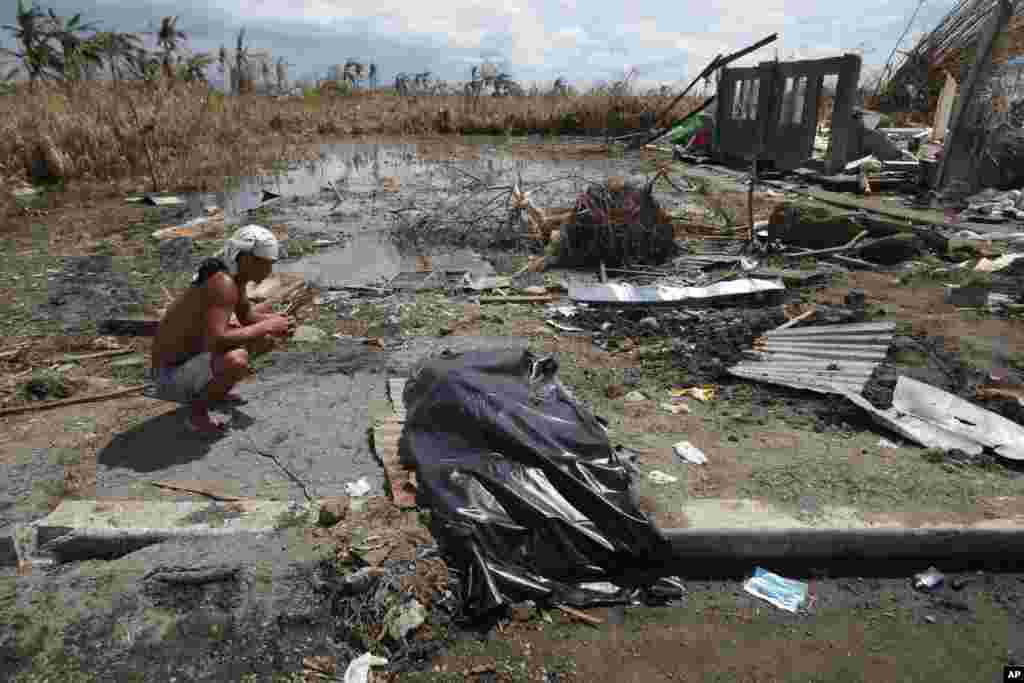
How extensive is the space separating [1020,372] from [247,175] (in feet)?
42.3

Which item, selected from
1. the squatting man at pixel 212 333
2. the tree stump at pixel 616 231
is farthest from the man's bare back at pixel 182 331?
the tree stump at pixel 616 231

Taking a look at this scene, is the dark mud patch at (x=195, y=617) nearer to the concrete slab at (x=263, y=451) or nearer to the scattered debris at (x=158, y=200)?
the concrete slab at (x=263, y=451)

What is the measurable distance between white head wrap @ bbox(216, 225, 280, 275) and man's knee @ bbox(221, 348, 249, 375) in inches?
17.1

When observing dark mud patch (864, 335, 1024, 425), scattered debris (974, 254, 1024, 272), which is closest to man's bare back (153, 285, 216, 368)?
dark mud patch (864, 335, 1024, 425)

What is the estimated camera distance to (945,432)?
3.54 metres

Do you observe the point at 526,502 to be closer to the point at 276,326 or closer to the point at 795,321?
the point at 276,326

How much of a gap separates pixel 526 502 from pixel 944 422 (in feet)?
8.80

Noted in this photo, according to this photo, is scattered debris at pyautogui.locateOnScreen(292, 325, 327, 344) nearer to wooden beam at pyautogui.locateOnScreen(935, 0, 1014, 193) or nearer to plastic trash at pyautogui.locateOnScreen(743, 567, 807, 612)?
plastic trash at pyautogui.locateOnScreen(743, 567, 807, 612)

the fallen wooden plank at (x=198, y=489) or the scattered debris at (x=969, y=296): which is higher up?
the scattered debris at (x=969, y=296)

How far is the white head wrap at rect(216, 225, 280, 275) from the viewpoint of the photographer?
10.6 feet

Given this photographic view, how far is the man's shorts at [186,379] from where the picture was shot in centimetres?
340

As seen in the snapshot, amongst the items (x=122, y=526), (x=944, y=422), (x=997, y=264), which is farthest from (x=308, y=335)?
(x=997, y=264)

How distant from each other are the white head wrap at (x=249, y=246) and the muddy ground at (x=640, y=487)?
46.2 inches

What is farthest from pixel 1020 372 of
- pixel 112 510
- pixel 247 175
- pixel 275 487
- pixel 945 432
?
pixel 247 175
